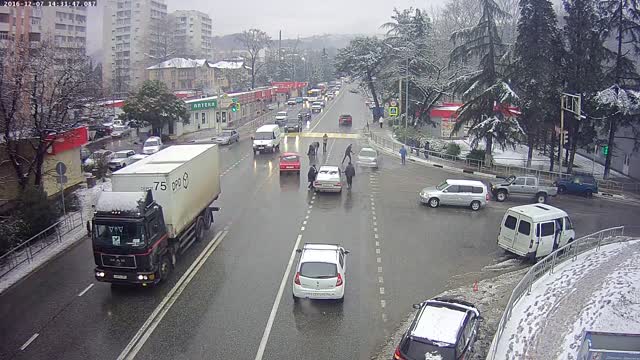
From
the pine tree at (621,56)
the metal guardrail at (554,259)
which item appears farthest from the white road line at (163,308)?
the pine tree at (621,56)

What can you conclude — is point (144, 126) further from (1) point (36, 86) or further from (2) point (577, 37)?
(2) point (577, 37)

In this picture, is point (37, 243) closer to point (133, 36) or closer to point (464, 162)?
point (464, 162)

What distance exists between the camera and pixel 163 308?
15.7 meters

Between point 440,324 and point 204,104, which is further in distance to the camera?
point 204,104

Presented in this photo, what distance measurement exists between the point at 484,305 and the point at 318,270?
16.4 feet

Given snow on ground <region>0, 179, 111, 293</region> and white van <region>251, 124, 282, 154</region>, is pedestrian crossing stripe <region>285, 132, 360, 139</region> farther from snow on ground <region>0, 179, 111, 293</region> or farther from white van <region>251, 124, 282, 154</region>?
snow on ground <region>0, 179, 111, 293</region>

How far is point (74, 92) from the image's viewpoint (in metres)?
26.0

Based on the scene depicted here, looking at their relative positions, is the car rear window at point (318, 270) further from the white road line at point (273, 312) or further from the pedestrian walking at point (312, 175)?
the pedestrian walking at point (312, 175)

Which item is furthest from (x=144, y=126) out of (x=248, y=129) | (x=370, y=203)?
(x=370, y=203)

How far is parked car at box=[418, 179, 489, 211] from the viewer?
28062mm

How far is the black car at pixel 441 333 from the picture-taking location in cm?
1142

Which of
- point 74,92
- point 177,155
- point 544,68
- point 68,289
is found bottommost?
point 68,289

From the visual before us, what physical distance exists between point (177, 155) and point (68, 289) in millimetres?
6620

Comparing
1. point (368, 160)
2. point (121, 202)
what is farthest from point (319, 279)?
point (368, 160)
